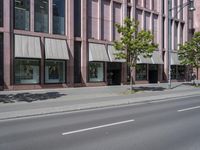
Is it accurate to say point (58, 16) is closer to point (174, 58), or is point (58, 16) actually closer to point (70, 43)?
point (70, 43)

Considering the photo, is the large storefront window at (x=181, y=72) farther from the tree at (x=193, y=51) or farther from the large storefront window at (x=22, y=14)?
the large storefront window at (x=22, y=14)

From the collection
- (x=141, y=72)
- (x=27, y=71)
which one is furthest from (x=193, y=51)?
(x=27, y=71)

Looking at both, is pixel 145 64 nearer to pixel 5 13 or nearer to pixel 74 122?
pixel 5 13

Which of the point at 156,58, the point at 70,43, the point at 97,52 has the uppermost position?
the point at 70,43

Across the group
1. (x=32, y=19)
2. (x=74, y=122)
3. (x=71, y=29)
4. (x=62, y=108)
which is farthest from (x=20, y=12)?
(x=74, y=122)

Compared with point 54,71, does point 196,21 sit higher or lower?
higher

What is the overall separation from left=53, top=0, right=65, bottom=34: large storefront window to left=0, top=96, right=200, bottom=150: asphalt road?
18.1 meters

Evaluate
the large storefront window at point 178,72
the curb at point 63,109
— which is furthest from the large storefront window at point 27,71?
the large storefront window at point 178,72

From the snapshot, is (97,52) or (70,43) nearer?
(70,43)

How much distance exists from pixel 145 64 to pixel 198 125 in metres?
29.1

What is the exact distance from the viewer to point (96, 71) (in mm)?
32281

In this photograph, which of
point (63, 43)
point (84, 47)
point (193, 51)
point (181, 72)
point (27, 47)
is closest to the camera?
point (27, 47)

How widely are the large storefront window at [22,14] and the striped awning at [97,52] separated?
7640mm

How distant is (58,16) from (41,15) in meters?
2.10
